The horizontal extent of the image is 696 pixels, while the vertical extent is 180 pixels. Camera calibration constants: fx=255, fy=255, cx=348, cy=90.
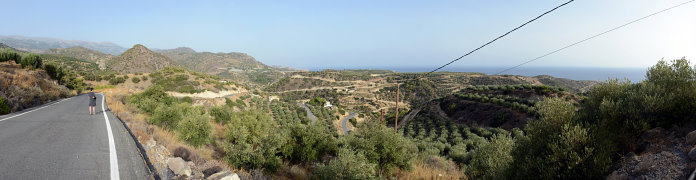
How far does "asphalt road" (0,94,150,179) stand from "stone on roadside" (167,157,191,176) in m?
0.54

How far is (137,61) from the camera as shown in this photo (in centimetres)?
9412

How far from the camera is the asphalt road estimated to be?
→ 5.01 m

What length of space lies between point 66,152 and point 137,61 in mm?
113423

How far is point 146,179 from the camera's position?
4938 millimetres

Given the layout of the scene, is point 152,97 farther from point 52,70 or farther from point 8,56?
point 52,70

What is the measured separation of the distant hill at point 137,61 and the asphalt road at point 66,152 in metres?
99.9

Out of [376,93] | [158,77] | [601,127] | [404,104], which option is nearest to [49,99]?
[601,127]

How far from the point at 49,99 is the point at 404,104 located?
6618 centimetres

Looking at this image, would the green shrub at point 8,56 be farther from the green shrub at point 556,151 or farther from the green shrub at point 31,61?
the green shrub at point 556,151

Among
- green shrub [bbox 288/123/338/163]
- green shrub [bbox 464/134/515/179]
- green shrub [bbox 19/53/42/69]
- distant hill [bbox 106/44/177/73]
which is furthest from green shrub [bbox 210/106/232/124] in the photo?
distant hill [bbox 106/44/177/73]

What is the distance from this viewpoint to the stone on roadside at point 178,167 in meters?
5.74

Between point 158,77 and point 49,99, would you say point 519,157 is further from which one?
point 158,77

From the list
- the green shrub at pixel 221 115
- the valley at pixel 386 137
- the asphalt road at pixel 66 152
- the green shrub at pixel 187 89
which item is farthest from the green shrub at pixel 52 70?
the asphalt road at pixel 66 152

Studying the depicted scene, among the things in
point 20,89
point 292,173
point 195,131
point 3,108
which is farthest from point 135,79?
point 292,173
